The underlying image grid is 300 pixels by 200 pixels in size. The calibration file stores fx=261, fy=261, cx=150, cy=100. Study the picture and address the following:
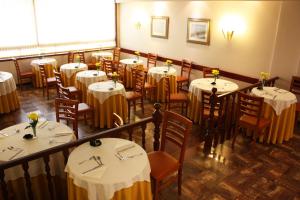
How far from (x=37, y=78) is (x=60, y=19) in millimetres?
2429

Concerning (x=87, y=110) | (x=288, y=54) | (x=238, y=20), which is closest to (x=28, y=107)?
(x=87, y=110)

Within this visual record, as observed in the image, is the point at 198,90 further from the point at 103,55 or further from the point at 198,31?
the point at 103,55

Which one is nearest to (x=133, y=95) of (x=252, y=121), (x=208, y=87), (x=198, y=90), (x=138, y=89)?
(x=138, y=89)

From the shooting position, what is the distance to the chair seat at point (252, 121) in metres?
4.56

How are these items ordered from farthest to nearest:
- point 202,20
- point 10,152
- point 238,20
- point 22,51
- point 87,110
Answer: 1. point 22,51
2. point 202,20
3. point 238,20
4. point 87,110
5. point 10,152

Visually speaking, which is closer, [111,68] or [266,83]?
[266,83]

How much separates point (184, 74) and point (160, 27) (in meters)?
1.83

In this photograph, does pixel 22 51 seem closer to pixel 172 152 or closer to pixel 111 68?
pixel 111 68

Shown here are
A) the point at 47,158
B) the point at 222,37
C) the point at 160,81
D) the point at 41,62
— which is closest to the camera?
the point at 47,158

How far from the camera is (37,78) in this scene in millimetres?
8227

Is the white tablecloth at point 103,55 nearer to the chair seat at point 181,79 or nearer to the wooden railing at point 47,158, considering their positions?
the chair seat at point 181,79

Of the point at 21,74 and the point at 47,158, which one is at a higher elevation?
the point at 47,158

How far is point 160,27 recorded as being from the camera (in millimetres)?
8633

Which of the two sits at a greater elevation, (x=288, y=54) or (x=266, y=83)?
(x=288, y=54)
